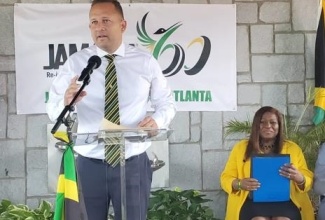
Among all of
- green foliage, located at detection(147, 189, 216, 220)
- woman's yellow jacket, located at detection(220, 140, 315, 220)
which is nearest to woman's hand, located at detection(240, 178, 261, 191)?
woman's yellow jacket, located at detection(220, 140, 315, 220)

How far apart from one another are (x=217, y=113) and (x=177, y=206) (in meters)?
0.98

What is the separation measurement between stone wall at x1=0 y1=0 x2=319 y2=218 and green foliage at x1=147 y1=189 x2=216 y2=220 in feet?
1.35

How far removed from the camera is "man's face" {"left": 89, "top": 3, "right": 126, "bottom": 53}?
300cm

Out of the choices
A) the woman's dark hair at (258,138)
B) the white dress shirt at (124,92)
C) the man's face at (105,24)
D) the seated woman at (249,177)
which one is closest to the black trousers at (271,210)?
the seated woman at (249,177)

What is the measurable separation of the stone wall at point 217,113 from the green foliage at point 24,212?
27cm

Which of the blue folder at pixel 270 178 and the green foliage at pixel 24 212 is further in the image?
the green foliage at pixel 24 212

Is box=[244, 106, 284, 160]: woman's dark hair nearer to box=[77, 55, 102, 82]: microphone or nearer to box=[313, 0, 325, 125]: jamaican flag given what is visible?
box=[313, 0, 325, 125]: jamaican flag

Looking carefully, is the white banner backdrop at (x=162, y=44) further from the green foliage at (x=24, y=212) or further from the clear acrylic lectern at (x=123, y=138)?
the clear acrylic lectern at (x=123, y=138)

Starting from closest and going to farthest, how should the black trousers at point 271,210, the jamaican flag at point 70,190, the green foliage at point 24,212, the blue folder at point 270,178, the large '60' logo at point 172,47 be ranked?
the jamaican flag at point 70,190
the blue folder at point 270,178
the black trousers at point 271,210
the green foliage at point 24,212
the large '60' logo at point 172,47

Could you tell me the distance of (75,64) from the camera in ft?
10.3

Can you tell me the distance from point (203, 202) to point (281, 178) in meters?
1.01

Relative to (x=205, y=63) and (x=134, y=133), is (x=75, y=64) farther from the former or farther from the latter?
(x=205, y=63)

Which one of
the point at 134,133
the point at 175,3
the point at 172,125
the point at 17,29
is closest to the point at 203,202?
the point at 172,125

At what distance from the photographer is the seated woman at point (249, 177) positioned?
13.7 ft
